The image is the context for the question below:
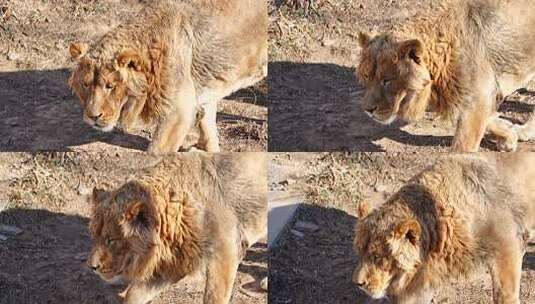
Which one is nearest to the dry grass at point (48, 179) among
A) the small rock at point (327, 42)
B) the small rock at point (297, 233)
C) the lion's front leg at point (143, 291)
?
the lion's front leg at point (143, 291)

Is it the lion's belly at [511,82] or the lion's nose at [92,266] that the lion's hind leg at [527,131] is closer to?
the lion's belly at [511,82]

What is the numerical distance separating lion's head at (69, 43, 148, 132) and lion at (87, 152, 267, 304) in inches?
11.7

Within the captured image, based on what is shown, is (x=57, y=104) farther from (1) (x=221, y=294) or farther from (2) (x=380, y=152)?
(2) (x=380, y=152)

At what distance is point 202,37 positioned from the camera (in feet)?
16.4

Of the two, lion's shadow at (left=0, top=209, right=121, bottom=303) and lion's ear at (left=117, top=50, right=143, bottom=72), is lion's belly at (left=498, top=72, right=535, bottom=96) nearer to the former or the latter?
lion's ear at (left=117, top=50, right=143, bottom=72)

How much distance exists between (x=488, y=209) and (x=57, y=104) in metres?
2.03

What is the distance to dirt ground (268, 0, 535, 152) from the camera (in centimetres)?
508

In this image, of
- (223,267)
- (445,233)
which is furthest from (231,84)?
(445,233)

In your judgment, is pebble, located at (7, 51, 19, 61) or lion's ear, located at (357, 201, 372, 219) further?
pebble, located at (7, 51, 19, 61)

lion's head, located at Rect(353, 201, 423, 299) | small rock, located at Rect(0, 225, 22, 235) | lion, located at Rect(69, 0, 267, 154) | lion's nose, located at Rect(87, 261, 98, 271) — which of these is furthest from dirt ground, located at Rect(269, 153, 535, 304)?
small rock, located at Rect(0, 225, 22, 235)

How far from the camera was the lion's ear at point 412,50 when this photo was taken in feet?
15.3

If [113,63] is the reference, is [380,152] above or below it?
below

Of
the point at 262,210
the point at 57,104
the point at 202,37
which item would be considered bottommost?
the point at 262,210

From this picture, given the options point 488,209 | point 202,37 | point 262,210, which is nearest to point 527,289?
point 488,209
